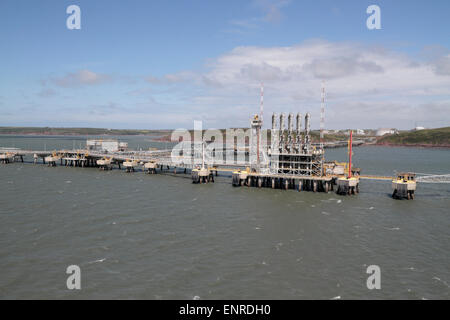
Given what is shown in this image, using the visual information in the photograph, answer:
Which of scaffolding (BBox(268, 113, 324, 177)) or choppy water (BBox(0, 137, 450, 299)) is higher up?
scaffolding (BBox(268, 113, 324, 177))

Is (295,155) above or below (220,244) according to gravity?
above

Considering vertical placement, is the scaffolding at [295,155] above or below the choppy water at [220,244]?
above

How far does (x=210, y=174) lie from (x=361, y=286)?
67.7 meters

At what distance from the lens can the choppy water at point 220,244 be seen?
34.2 meters

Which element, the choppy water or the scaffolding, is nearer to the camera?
the choppy water

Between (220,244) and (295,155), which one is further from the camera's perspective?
(295,155)

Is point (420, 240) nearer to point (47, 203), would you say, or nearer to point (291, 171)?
point (291, 171)

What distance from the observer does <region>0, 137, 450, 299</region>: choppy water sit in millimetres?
34250

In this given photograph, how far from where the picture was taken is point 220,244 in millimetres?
45562

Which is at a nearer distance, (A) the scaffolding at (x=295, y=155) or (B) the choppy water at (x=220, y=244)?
(B) the choppy water at (x=220, y=244)

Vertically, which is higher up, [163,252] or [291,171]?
[291,171]
